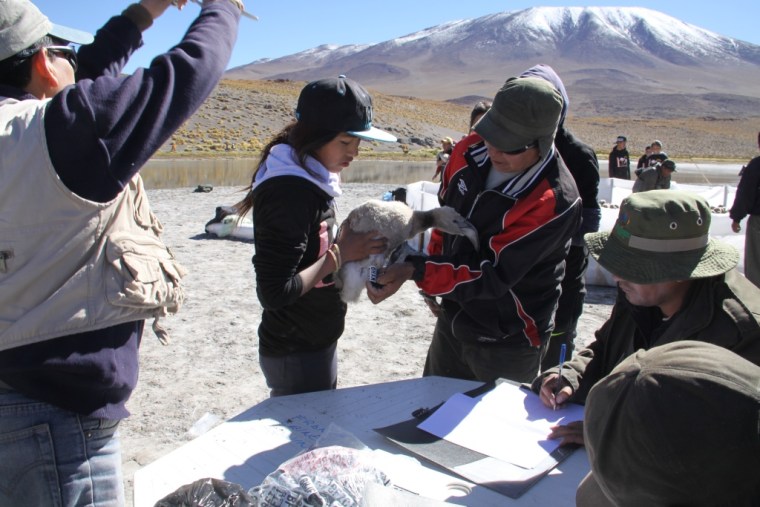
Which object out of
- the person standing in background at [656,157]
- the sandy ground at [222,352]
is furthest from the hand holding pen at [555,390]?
the person standing in background at [656,157]

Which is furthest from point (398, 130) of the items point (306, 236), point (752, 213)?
point (306, 236)

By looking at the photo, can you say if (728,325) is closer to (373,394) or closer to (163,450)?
(373,394)

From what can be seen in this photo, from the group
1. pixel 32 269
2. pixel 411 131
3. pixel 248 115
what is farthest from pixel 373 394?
pixel 411 131

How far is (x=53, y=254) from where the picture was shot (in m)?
1.54

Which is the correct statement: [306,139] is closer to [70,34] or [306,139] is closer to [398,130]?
[70,34]

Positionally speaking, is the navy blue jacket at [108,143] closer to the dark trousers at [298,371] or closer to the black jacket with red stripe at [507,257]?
the dark trousers at [298,371]

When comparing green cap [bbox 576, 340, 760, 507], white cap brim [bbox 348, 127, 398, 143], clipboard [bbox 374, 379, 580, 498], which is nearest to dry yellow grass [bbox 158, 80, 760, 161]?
white cap brim [bbox 348, 127, 398, 143]

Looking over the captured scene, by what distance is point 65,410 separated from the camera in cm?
161

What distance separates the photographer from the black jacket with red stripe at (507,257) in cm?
248

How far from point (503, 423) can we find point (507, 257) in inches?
26.6

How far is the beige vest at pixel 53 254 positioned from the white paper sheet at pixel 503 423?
1.17 meters

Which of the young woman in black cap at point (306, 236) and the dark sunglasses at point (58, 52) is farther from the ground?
the dark sunglasses at point (58, 52)

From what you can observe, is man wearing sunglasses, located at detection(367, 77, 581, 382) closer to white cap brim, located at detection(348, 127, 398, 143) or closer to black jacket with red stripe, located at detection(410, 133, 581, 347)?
black jacket with red stripe, located at detection(410, 133, 581, 347)

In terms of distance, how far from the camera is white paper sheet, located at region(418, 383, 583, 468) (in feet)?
6.86
